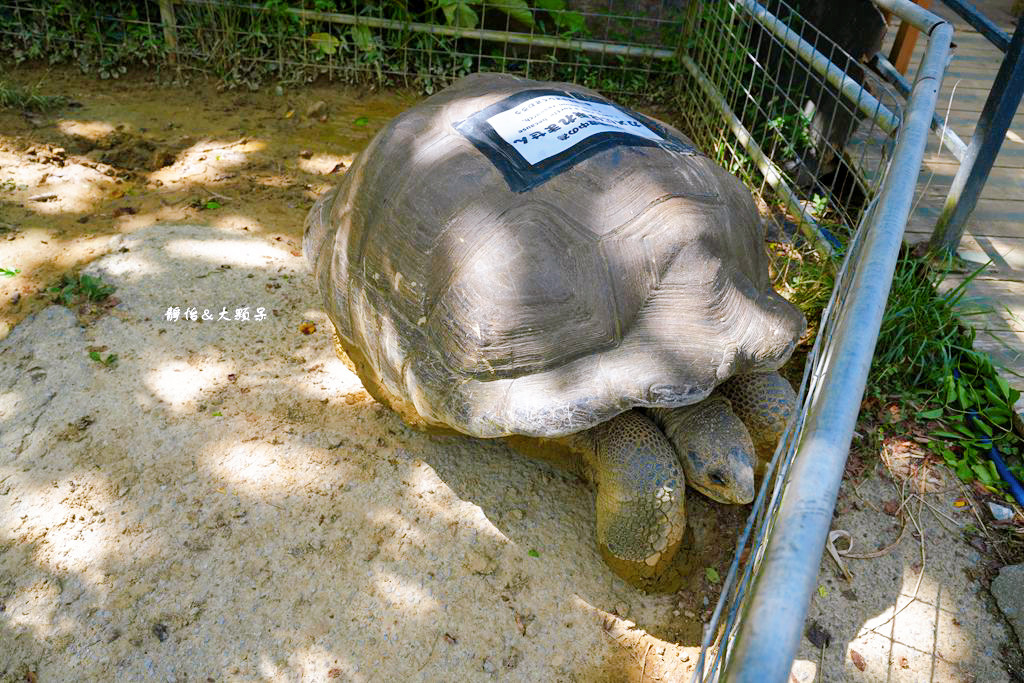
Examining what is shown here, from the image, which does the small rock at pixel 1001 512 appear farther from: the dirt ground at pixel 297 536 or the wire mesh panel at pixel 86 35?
the wire mesh panel at pixel 86 35

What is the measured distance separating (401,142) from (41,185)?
2.53 meters

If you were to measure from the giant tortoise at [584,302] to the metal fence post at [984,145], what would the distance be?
112 centimetres

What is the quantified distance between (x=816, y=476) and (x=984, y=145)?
8.59ft

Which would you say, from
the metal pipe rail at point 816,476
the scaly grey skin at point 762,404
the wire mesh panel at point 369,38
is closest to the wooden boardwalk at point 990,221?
the scaly grey skin at point 762,404

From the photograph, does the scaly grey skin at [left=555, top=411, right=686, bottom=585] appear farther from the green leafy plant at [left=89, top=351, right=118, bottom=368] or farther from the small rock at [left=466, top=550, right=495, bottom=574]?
the green leafy plant at [left=89, top=351, right=118, bottom=368]

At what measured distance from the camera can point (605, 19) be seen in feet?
17.4

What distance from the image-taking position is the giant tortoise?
2156 mm

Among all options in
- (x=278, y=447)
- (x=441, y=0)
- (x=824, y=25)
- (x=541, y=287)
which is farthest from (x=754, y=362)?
(x=441, y=0)

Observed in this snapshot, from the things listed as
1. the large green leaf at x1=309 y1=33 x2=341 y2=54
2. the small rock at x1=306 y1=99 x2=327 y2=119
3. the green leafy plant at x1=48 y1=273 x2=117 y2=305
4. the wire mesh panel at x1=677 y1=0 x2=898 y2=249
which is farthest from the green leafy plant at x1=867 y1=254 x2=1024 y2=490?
the large green leaf at x1=309 y1=33 x2=341 y2=54

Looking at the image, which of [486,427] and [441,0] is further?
[441,0]

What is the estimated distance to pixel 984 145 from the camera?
9.79 ft

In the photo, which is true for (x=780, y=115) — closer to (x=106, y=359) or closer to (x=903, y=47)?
(x=903, y=47)

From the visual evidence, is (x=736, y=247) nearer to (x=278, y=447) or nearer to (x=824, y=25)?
(x=278, y=447)

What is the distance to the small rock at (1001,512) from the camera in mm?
2551
